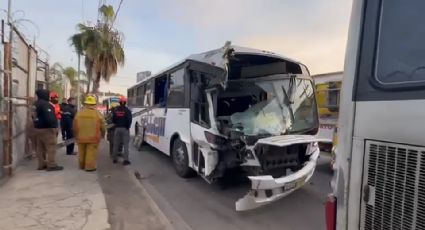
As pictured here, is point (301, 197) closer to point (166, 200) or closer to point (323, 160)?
point (166, 200)

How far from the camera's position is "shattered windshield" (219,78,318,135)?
22.2 ft

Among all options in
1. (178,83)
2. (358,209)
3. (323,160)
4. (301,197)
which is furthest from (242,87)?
(358,209)

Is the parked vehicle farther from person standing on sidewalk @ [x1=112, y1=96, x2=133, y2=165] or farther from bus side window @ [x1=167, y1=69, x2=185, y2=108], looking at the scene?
Result: person standing on sidewalk @ [x1=112, y1=96, x2=133, y2=165]

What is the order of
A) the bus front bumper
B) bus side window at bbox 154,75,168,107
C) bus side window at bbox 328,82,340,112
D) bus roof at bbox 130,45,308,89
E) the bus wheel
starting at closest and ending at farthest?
the bus front bumper, bus roof at bbox 130,45,308,89, the bus wheel, bus side window at bbox 328,82,340,112, bus side window at bbox 154,75,168,107

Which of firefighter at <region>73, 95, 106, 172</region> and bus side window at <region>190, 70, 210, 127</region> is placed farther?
firefighter at <region>73, 95, 106, 172</region>

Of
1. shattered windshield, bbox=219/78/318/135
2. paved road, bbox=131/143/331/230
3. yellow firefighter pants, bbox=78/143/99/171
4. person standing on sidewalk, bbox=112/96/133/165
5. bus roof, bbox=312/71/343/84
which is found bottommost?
paved road, bbox=131/143/331/230

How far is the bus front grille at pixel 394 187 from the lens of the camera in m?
1.82

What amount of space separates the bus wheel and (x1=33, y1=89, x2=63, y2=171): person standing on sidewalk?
267 cm

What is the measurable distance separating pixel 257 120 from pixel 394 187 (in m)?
4.91

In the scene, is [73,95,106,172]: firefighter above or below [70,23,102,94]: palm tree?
below

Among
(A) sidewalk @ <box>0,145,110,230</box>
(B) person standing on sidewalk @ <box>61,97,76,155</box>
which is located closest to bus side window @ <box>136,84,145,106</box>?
(B) person standing on sidewalk @ <box>61,97,76,155</box>

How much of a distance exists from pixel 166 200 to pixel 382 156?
16.6ft

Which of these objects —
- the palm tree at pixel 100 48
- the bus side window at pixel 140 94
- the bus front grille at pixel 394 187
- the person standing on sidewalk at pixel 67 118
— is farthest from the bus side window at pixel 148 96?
the palm tree at pixel 100 48

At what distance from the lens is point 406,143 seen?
6.15 feet
